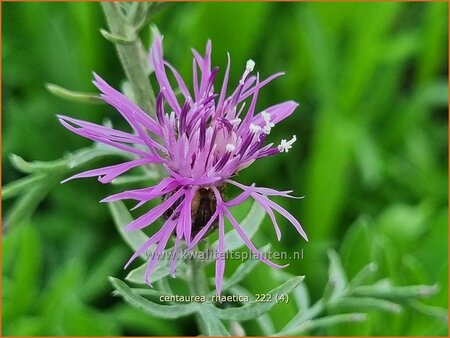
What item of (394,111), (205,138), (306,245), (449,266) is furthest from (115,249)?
(205,138)

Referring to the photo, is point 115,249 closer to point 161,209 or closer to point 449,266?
point 449,266

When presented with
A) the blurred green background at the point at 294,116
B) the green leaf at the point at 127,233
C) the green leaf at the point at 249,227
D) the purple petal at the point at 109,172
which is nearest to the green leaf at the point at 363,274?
the green leaf at the point at 249,227

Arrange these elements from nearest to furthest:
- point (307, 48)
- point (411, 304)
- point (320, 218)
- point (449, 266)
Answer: point (411, 304) → point (449, 266) → point (320, 218) → point (307, 48)

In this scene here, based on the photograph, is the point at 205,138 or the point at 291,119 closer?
the point at 205,138

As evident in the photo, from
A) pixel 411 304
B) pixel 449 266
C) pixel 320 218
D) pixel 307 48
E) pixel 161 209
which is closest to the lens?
pixel 161 209

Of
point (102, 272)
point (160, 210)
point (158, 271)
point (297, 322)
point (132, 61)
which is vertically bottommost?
point (102, 272)

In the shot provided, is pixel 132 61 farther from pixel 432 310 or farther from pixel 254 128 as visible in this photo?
pixel 432 310

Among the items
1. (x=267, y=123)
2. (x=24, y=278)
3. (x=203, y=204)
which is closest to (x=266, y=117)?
(x=267, y=123)

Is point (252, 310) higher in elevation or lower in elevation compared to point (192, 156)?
lower
